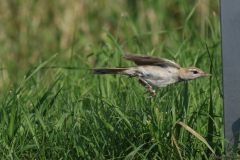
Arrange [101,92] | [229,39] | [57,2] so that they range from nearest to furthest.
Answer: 1. [229,39]
2. [101,92]
3. [57,2]

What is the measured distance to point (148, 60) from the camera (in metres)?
2.94

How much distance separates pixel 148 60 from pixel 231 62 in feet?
2.36

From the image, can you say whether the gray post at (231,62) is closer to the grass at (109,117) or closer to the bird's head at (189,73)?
the grass at (109,117)

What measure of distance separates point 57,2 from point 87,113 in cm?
546

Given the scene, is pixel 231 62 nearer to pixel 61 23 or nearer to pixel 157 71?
pixel 157 71

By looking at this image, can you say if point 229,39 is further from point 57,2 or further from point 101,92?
point 57,2

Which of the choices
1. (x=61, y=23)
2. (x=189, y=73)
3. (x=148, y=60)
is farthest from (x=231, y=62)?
(x=61, y=23)

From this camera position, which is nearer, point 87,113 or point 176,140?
point 176,140

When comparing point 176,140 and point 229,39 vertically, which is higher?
point 229,39

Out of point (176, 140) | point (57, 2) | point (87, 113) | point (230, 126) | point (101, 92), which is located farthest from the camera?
point (57, 2)

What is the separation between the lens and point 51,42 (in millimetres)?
8328

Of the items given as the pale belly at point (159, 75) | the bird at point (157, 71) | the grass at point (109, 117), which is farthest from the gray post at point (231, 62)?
the pale belly at point (159, 75)

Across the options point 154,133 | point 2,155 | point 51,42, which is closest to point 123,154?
point 154,133

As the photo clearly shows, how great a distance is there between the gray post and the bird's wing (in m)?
0.58
